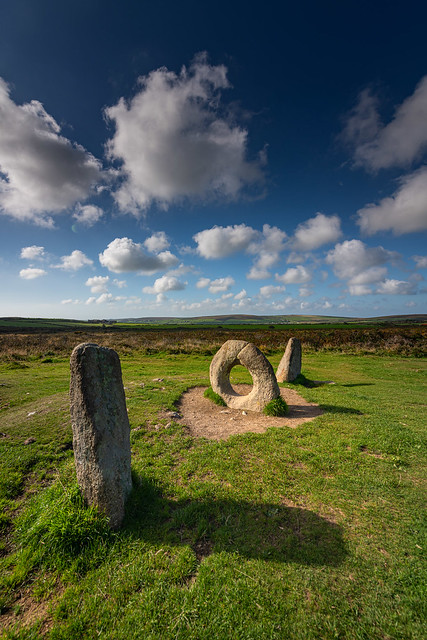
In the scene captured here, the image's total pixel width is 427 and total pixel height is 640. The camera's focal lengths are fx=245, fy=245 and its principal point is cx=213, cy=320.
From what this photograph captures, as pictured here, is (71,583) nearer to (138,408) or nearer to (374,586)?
(374,586)

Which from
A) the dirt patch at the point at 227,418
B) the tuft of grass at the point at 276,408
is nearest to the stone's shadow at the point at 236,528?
the dirt patch at the point at 227,418

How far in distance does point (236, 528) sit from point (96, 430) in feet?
10.5

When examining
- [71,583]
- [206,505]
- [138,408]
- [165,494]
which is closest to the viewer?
[71,583]

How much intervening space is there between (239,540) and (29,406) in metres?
11.1

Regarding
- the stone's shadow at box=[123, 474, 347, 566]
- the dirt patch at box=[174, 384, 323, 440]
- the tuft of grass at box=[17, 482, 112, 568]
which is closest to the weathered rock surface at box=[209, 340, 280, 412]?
the dirt patch at box=[174, 384, 323, 440]

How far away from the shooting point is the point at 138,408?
35.1 feet

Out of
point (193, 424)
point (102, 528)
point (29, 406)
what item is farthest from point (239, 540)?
point (29, 406)

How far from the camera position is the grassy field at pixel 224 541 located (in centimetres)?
320

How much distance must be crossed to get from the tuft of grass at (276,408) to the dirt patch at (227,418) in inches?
8.0

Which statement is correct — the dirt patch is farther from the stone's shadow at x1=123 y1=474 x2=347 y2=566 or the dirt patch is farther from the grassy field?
the stone's shadow at x1=123 y1=474 x2=347 y2=566

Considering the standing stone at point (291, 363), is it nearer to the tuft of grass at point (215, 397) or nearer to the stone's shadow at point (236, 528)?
the tuft of grass at point (215, 397)

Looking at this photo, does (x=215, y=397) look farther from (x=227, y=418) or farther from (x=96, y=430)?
(x=96, y=430)

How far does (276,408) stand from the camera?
10.7 m

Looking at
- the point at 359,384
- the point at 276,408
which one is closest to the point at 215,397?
the point at 276,408
